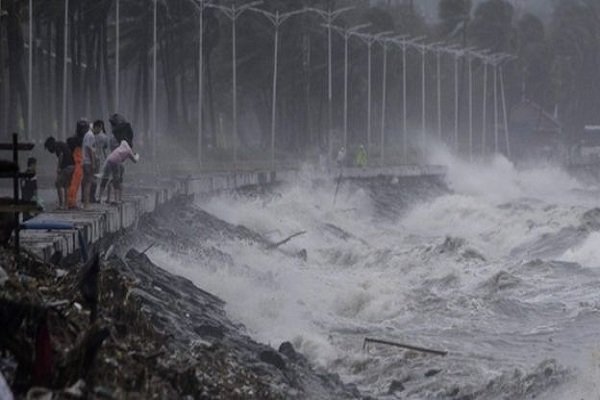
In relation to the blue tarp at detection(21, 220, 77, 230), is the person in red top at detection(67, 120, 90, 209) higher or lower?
higher

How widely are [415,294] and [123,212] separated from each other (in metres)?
5.61

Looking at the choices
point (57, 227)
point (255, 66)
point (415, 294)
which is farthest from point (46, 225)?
point (255, 66)

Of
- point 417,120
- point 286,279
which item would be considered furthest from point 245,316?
point 417,120

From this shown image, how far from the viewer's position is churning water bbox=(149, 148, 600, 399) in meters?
17.7

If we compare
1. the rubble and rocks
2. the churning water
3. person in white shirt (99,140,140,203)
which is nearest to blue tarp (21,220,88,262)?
the rubble and rocks

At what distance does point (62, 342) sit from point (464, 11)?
368 feet

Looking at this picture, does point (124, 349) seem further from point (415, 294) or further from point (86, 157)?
point (415, 294)

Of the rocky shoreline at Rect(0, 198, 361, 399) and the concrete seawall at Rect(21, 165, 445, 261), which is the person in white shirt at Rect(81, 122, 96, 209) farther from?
the rocky shoreline at Rect(0, 198, 361, 399)

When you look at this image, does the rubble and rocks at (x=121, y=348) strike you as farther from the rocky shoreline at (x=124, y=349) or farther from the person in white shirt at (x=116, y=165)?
the person in white shirt at (x=116, y=165)

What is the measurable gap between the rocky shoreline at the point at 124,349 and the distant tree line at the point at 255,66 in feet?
79.1

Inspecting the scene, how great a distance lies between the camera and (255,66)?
85.4m

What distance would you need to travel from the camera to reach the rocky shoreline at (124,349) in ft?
30.9

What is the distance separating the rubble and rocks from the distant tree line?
24.2 m

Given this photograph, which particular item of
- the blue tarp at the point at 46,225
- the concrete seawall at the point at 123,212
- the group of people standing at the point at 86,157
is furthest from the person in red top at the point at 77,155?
the blue tarp at the point at 46,225
